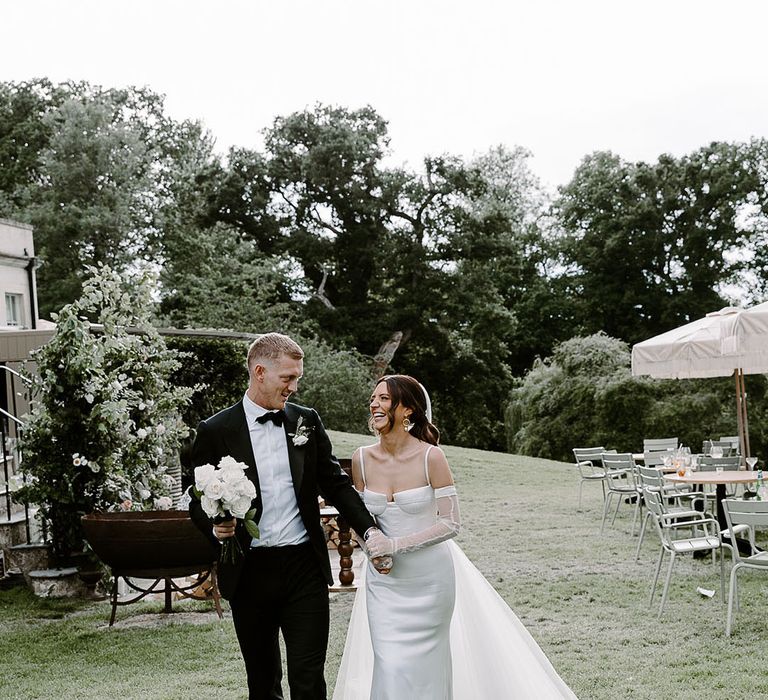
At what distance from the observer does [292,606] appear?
12.6 ft

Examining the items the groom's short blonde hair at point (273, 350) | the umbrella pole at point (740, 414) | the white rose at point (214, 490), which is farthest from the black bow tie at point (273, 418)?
the umbrella pole at point (740, 414)

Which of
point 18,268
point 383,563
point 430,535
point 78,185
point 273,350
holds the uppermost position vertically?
point 78,185

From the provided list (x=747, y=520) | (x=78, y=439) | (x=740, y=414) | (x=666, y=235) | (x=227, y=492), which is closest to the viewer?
(x=227, y=492)

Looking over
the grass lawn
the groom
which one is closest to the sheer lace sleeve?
the groom

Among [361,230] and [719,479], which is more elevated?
[361,230]

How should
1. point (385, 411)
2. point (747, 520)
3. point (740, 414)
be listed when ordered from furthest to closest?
point (740, 414) → point (747, 520) → point (385, 411)

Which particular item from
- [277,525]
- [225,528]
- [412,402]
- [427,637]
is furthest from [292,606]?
[412,402]

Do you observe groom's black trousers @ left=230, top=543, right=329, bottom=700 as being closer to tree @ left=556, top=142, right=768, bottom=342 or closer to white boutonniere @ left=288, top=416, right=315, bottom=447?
white boutonniere @ left=288, top=416, right=315, bottom=447

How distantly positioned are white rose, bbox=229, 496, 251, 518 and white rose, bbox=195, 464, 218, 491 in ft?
0.42

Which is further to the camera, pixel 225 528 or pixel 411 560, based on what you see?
pixel 411 560

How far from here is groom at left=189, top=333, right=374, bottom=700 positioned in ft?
12.6

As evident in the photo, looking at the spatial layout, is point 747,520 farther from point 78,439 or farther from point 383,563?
point 78,439

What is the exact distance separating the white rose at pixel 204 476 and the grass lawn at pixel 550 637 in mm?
2382

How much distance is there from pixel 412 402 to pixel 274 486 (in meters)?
0.77
